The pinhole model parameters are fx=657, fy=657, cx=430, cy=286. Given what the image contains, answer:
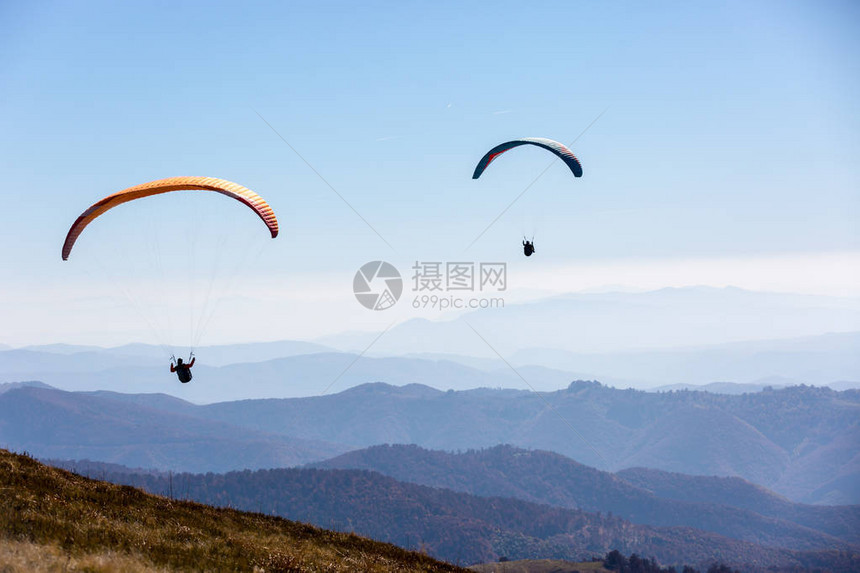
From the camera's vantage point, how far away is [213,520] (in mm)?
30812

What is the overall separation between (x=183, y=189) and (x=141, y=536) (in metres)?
18.4

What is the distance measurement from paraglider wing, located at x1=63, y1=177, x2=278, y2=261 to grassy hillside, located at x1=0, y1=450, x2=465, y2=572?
13.1 meters

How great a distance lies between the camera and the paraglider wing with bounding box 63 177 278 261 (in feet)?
109

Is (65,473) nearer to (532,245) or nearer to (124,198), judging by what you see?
(124,198)

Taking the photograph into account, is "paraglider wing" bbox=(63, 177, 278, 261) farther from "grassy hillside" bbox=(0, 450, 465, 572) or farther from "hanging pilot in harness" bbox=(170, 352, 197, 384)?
"grassy hillside" bbox=(0, 450, 465, 572)

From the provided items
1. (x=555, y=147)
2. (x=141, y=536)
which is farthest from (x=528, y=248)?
(x=141, y=536)

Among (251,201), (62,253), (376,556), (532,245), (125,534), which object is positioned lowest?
(376,556)

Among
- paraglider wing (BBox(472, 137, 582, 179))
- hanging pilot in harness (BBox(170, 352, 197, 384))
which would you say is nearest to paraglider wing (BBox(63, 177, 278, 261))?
hanging pilot in harness (BBox(170, 352, 197, 384))

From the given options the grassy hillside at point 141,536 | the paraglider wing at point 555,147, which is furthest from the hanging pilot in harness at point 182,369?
the paraglider wing at point 555,147

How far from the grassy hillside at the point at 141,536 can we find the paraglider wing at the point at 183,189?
42.9 feet

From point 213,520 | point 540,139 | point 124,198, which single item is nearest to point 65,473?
Result: point 213,520

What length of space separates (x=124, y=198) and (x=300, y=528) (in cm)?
2010

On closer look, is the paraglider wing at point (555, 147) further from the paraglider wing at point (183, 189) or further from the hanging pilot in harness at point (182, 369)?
the hanging pilot in harness at point (182, 369)

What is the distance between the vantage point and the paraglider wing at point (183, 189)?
3312 cm
